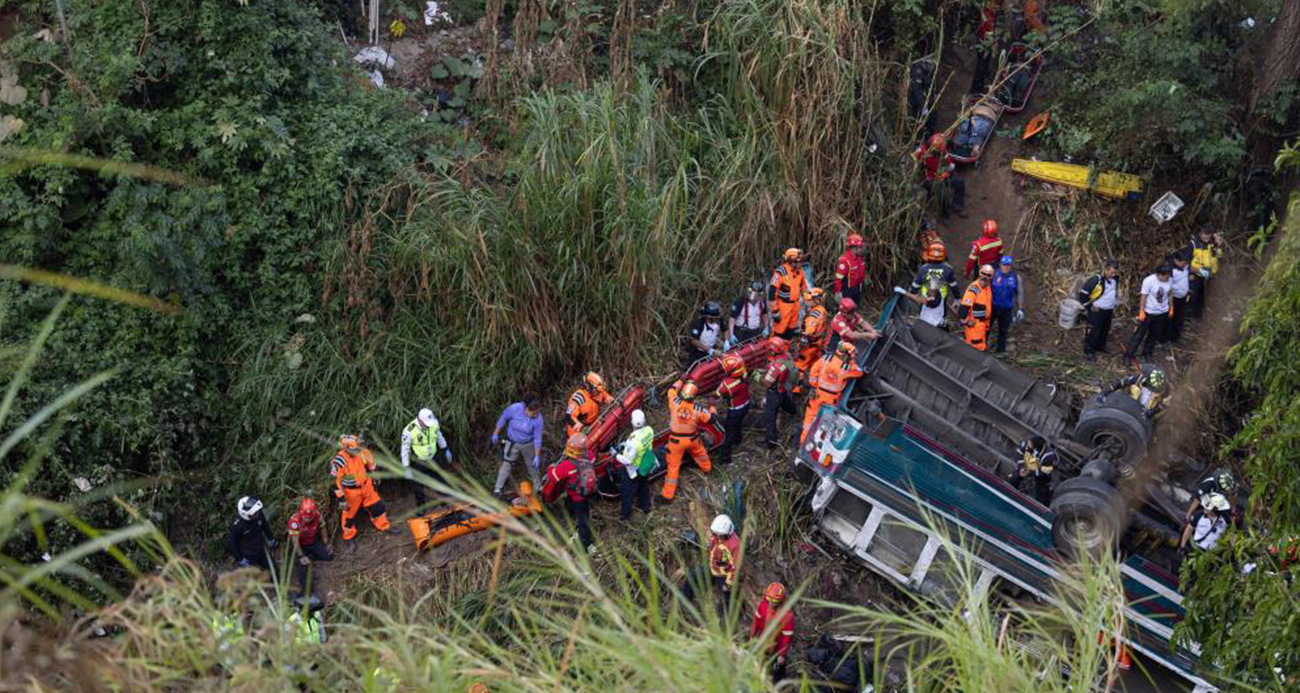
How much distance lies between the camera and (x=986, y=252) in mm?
12531

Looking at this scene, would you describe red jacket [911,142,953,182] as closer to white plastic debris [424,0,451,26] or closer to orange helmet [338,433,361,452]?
white plastic debris [424,0,451,26]

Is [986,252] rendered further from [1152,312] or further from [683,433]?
[683,433]

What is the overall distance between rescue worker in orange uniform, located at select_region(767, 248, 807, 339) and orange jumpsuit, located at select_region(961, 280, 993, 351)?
1665 millimetres

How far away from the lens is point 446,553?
10586mm

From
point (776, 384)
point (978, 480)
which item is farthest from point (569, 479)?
point (978, 480)

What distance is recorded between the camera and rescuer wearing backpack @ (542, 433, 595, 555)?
10.1 metres

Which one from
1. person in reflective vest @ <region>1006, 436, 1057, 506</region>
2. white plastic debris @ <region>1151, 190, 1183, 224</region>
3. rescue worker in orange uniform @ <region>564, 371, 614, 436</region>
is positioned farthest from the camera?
white plastic debris @ <region>1151, 190, 1183, 224</region>

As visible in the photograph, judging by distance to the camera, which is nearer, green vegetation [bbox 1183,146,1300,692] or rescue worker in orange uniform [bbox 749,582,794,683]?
green vegetation [bbox 1183,146,1300,692]

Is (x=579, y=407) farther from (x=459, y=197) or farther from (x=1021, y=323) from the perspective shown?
(x=1021, y=323)

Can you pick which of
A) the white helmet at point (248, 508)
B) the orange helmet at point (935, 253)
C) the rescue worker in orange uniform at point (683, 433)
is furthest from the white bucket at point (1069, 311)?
the white helmet at point (248, 508)

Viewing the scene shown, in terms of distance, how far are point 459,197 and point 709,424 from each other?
11.3 ft

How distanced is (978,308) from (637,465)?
403 cm

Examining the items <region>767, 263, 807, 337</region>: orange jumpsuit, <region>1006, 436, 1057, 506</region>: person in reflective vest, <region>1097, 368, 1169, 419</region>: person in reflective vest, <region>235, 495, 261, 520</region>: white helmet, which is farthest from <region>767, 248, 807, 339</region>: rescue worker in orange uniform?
<region>235, 495, 261, 520</region>: white helmet

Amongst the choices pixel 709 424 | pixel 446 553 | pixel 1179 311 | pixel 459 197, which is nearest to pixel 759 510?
pixel 709 424
